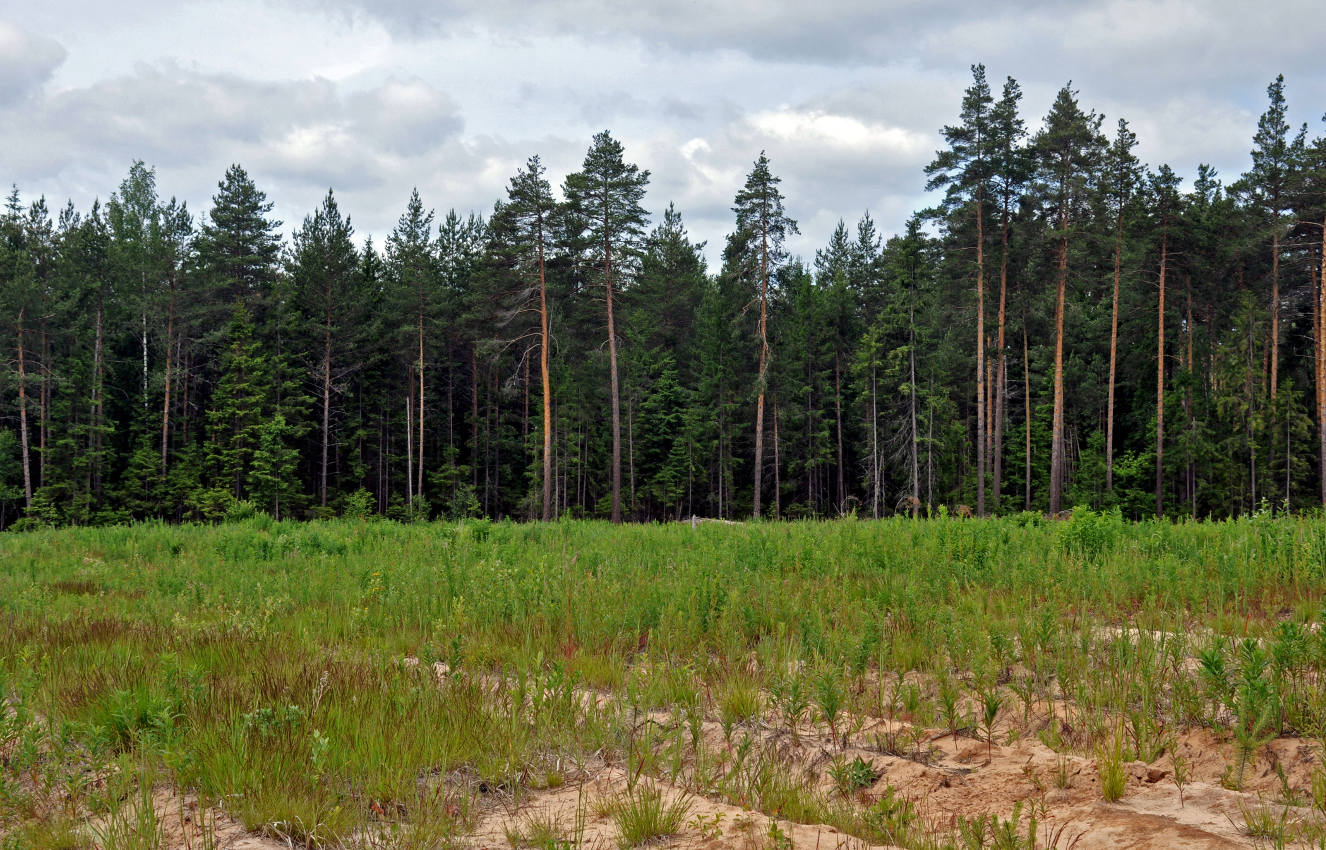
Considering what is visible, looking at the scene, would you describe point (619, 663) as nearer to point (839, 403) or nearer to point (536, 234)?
point (536, 234)

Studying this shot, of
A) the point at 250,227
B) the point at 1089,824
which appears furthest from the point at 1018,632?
the point at 250,227

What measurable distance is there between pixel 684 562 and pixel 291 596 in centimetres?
464

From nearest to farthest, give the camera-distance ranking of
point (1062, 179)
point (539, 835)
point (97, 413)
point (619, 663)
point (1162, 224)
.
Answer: point (539, 835) → point (619, 663) → point (1062, 179) → point (1162, 224) → point (97, 413)

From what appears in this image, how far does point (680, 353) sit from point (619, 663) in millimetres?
50048

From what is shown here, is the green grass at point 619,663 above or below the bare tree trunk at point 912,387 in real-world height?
below

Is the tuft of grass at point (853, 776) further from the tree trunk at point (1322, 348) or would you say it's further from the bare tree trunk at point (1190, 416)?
the bare tree trunk at point (1190, 416)

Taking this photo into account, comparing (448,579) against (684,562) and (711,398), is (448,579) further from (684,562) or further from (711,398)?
(711,398)

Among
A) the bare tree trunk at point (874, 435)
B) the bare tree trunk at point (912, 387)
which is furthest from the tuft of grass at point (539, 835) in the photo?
the bare tree trunk at point (874, 435)

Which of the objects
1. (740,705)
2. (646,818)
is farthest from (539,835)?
(740,705)

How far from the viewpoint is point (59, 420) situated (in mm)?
43281

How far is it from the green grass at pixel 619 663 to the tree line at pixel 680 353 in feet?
69.0

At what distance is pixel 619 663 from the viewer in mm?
5785

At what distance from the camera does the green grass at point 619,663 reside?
3.79 metres

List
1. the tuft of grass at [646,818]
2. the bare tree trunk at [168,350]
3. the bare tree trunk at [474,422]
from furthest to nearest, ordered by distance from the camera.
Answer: the bare tree trunk at [474,422] < the bare tree trunk at [168,350] < the tuft of grass at [646,818]
